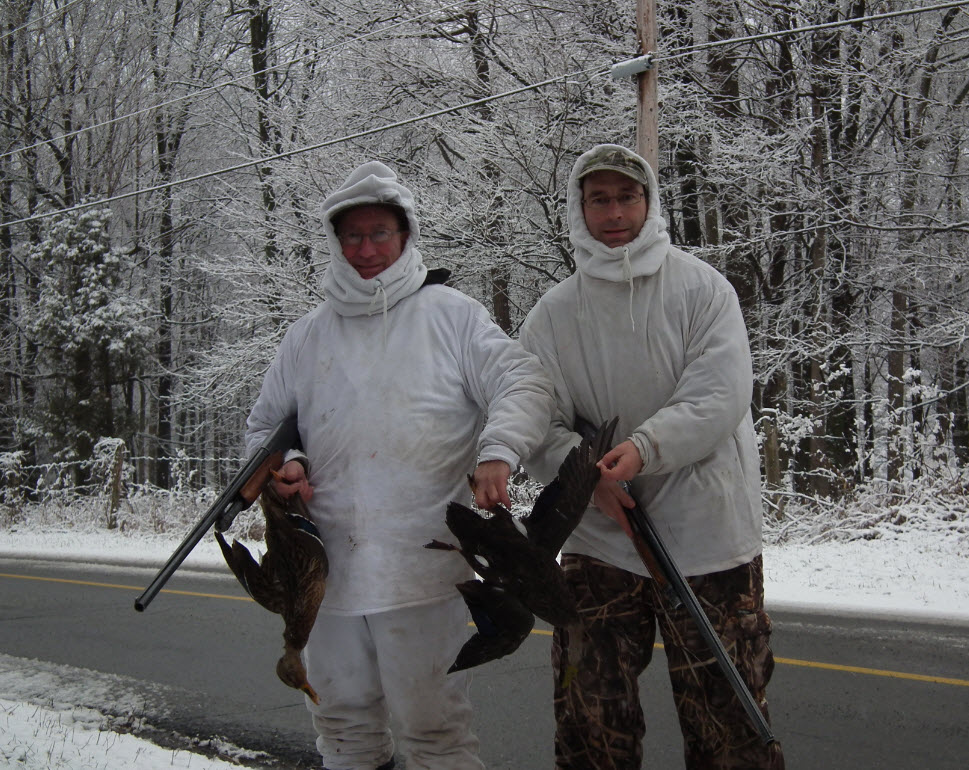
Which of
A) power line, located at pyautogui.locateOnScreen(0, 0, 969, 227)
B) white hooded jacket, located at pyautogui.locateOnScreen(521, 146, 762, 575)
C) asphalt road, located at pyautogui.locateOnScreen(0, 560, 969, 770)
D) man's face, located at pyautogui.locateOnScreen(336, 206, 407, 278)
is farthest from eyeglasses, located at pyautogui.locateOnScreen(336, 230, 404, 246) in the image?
power line, located at pyautogui.locateOnScreen(0, 0, 969, 227)

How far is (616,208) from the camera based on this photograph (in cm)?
272

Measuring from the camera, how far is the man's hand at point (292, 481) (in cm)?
271

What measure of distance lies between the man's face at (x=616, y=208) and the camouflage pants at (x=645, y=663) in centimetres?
93

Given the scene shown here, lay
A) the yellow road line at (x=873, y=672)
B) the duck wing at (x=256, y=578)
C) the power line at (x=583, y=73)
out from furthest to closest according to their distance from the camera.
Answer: the power line at (x=583, y=73) < the yellow road line at (x=873, y=672) < the duck wing at (x=256, y=578)

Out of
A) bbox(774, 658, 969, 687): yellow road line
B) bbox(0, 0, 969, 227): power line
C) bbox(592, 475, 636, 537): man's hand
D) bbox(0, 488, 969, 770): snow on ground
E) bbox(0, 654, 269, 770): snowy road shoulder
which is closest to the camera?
bbox(592, 475, 636, 537): man's hand

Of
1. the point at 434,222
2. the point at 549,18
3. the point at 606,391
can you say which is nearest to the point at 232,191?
the point at 434,222

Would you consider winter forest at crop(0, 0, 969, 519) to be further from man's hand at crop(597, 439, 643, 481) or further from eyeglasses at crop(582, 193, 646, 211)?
man's hand at crop(597, 439, 643, 481)

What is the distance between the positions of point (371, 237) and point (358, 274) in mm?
116

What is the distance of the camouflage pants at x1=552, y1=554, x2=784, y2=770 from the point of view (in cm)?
255

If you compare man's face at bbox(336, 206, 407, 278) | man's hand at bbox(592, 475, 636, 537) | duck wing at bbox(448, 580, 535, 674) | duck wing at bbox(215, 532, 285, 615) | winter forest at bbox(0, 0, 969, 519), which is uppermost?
winter forest at bbox(0, 0, 969, 519)

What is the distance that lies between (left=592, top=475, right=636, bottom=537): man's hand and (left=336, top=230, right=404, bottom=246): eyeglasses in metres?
0.97

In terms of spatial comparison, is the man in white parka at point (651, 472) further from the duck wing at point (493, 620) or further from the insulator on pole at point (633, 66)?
the insulator on pole at point (633, 66)

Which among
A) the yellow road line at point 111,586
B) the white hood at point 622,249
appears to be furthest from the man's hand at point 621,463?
the yellow road line at point 111,586

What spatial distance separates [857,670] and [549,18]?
30.7ft
